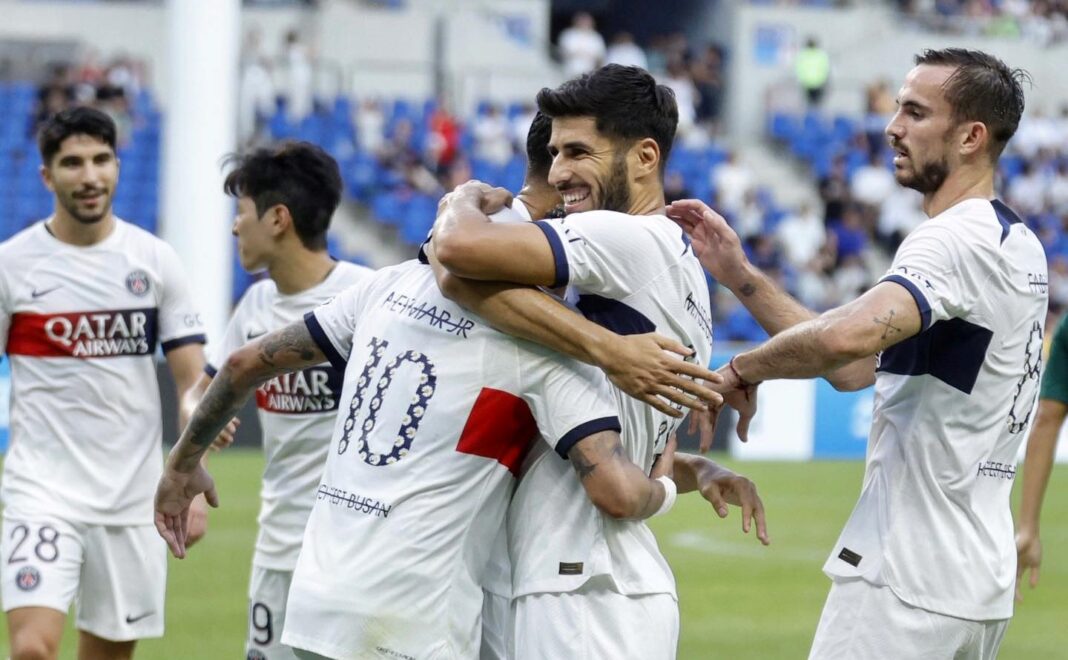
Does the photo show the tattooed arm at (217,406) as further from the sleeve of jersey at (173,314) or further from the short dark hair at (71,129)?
the short dark hair at (71,129)

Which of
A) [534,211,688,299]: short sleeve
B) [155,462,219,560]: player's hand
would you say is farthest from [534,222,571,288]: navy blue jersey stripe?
[155,462,219,560]: player's hand

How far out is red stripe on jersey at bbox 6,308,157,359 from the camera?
21.7ft

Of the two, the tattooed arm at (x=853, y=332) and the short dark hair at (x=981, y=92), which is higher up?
the short dark hair at (x=981, y=92)

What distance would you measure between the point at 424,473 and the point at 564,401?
39cm

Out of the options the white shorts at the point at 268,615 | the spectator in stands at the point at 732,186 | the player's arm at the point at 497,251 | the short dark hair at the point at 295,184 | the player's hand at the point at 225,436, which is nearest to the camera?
the player's arm at the point at 497,251

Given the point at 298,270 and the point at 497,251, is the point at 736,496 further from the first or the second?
the point at 298,270

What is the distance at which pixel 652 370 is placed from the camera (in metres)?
4.05

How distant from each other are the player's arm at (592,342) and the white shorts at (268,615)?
222 cm

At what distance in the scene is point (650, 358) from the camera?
405 cm

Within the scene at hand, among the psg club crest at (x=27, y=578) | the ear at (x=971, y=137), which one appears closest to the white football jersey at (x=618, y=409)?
the ear at (x=971, y=137)

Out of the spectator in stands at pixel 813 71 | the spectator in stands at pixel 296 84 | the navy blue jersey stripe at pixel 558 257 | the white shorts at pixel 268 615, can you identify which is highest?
the spectator in stands at pixel 813 71

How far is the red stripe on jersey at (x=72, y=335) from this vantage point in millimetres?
6625

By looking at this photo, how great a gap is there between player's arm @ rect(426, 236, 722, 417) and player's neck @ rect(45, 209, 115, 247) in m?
3.11

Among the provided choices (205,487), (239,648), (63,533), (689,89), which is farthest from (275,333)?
(689,89)
